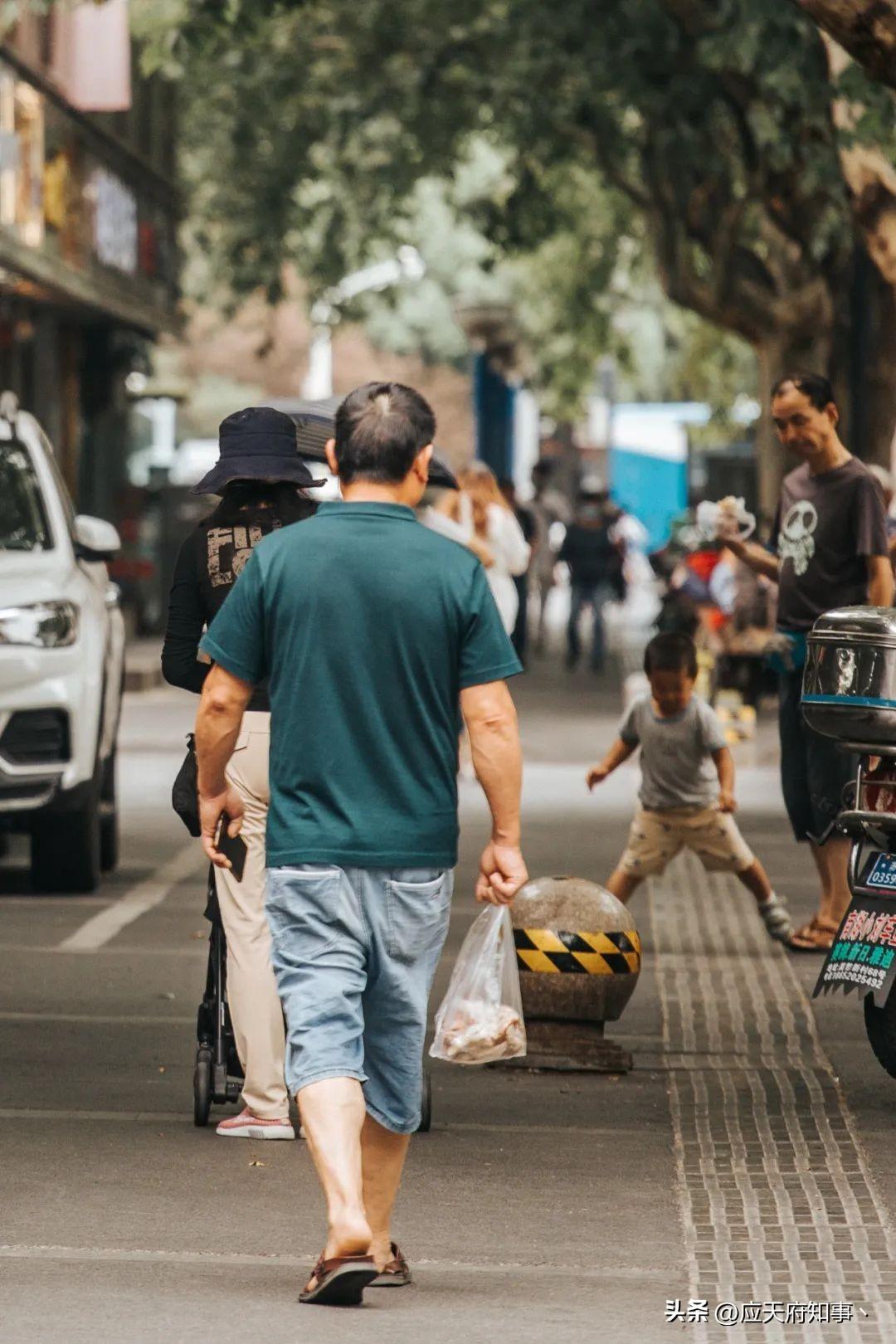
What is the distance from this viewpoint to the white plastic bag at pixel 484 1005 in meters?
5.70

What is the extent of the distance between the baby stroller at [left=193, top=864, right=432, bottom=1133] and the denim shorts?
163cm

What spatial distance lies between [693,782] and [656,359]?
171 feet

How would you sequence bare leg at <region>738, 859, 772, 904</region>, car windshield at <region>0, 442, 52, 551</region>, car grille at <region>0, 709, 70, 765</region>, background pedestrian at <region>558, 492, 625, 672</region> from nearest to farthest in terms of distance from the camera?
bare leg at <region>738, 859, 772, 904</region>
car grille at <region>0, 709, 70, 765</region>
car windshield at <region>0, 442, 52, 551</region>
background pedestrian at <region>558, 492, 625, 672</region>

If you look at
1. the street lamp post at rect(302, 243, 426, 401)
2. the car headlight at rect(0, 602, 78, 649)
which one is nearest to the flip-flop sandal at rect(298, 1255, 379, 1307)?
the car headlight at rect(0, 602, 78, 649)

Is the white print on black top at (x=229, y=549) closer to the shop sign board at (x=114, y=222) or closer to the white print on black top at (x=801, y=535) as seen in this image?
the white print on black top at (x=801, y=535)

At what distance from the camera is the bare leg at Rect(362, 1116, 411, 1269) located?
213 inches

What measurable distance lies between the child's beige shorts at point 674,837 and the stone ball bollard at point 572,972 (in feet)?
5.77

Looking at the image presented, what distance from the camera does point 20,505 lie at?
1166cm

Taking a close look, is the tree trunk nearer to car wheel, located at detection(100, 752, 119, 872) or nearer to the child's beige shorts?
car wheel, located at detection(100, 752, 119, 872)

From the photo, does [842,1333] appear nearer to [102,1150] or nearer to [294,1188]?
[294,1188]

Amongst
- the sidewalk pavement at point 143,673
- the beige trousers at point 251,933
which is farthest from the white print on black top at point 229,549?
the sidewalk pavement at point 143,673

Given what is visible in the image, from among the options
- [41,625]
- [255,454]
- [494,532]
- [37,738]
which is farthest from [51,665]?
[494,532]

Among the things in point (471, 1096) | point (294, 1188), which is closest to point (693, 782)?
point (471, 1096)

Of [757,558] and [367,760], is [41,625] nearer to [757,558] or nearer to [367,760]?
[757,558]
